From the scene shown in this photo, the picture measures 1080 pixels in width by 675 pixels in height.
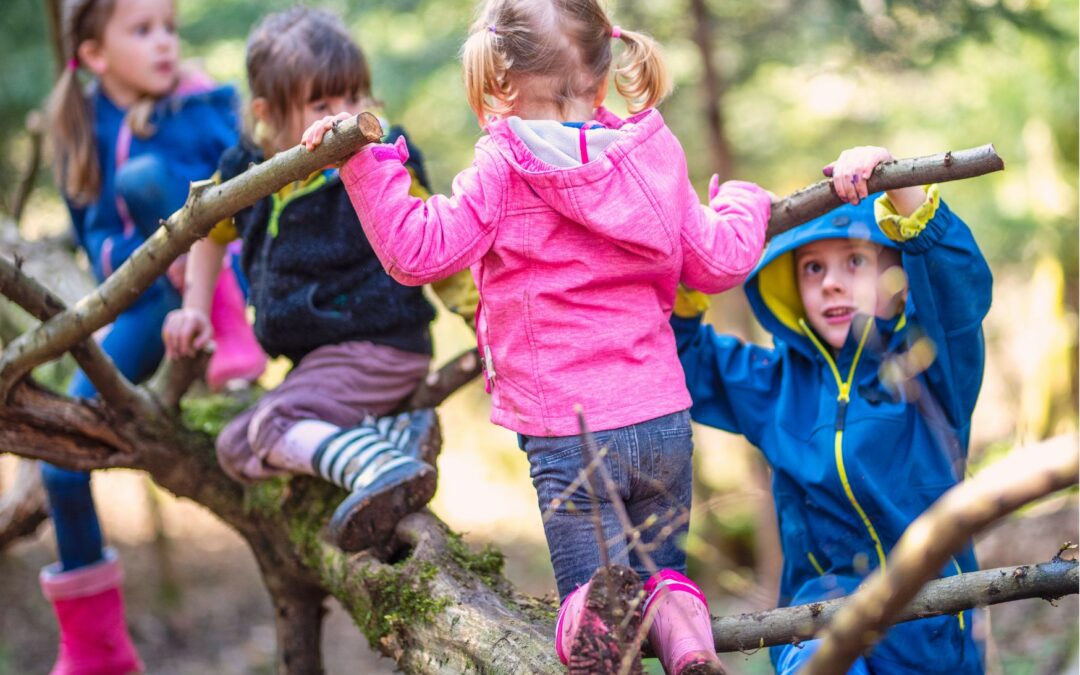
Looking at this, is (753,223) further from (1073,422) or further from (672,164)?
(1073,422)

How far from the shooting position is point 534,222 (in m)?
2.25

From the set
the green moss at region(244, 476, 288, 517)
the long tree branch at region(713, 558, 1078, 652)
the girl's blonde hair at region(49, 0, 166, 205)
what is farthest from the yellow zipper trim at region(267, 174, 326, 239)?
the long tree branch at region(713, 558, 1078, 652)

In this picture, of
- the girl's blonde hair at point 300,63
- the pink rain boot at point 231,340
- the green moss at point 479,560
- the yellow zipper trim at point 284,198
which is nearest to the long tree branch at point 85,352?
the pink rain boot at point 231,340

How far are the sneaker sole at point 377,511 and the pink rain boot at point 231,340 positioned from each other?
4.41 ft

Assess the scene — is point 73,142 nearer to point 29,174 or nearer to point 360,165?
point 29,174

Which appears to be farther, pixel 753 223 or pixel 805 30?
pixel 805 30

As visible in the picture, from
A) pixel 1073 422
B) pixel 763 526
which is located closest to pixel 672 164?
pixel 763 526

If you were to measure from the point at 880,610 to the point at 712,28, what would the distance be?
575 centimetres

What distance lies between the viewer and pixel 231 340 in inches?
156

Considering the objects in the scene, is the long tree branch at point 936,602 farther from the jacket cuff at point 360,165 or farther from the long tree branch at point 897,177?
the jacket cuff at point 360,165

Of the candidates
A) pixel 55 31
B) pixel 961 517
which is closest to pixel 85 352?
pixel 961 517

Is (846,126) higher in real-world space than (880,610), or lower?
higher

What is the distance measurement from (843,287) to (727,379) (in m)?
0.40

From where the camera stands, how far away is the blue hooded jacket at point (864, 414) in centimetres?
260
